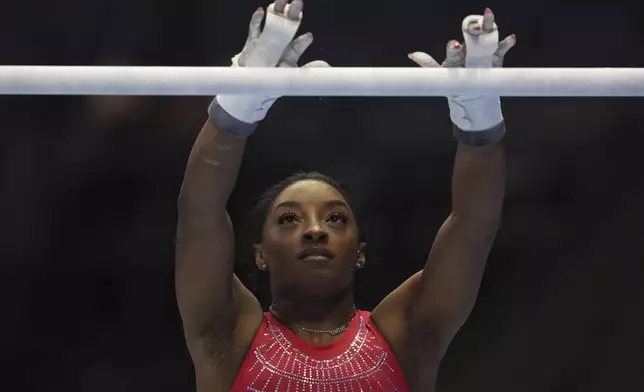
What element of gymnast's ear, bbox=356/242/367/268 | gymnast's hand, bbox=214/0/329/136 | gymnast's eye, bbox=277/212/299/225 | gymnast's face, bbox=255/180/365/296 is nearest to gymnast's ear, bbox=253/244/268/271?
gymnast's face, bbox=255/180/365/296

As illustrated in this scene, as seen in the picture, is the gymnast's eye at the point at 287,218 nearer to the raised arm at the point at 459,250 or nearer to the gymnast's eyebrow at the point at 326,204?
the gymnast's eyebrow at the point at 326,204

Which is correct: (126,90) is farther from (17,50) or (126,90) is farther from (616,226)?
(616,226)

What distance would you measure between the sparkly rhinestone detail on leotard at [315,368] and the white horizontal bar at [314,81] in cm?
78

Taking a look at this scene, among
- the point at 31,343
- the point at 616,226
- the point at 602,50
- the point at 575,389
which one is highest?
the point at 602,50

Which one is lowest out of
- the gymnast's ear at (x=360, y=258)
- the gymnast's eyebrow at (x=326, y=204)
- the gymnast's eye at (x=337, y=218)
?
the gymnast's ear at (x=360, y=258)

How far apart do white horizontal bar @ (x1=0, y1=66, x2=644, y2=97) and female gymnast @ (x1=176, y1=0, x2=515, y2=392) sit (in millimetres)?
192

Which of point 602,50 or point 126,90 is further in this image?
point 602,50

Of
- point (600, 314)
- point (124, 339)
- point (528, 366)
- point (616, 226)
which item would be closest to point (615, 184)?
→ point (616, 226)

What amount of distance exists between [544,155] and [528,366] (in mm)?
741

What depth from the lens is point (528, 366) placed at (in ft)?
9.75

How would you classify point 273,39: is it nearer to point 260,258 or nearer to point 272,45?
point 272,45

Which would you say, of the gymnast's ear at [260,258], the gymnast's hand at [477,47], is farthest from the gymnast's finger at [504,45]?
the gymnast's ear at [260,258]

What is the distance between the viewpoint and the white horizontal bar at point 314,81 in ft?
5.19

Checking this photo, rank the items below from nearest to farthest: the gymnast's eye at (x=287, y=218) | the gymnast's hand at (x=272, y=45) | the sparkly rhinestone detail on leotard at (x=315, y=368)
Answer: the gymnast's hand at (x=272, y=45), the sparkly rhinestone detail on leotard at (x=315, y=368), the gymnast's eye at (x=287, y=218)
